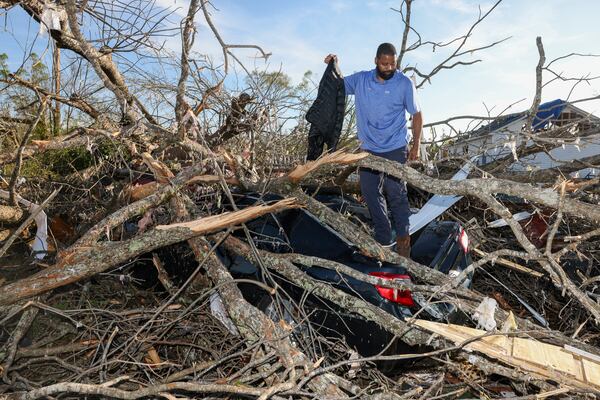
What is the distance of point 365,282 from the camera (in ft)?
11.1

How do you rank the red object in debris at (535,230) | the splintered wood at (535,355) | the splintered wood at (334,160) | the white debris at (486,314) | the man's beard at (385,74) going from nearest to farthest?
the splintered wood at (535,355) → the white debris at (486,314) → the splintered wood at (334,160) → the man's beard at (385,74) → the red object in debris at (535,230)

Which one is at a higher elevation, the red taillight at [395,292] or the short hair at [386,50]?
the short hair at [386,50]

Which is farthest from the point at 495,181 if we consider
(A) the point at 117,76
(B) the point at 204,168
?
(A) the point at 117,76

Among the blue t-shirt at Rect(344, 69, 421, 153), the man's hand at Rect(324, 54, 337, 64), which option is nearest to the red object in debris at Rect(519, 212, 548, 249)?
the blue t-shirt at Rect(344, 69, 421, 153)

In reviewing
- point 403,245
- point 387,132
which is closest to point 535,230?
point 403,245

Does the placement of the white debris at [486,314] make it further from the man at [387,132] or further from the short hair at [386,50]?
the short hair at [386,50]

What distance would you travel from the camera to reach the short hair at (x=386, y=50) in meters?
4.25

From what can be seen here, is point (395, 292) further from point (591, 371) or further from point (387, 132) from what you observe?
point (387, 132)

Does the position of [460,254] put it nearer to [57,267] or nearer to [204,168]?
[204,168]

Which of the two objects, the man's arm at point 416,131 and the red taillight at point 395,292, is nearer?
the red taillight at point 395,292

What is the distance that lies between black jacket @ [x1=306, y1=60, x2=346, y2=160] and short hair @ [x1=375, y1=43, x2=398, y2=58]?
1.50 feet

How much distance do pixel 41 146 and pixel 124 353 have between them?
2.33 m

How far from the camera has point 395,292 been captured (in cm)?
332

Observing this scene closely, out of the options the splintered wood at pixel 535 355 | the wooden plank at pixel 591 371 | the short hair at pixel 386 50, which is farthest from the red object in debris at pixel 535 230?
the short hair at pixel 386 50
